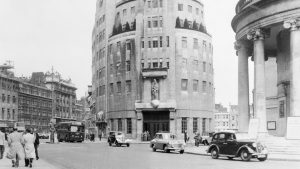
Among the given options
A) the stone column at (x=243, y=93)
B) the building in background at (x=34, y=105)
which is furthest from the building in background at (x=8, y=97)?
the stone column at (x=243, y=93)

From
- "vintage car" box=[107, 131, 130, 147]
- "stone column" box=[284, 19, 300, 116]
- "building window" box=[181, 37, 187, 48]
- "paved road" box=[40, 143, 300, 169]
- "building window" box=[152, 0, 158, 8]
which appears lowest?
"vintage car" box=[107, 131, 130, 147]

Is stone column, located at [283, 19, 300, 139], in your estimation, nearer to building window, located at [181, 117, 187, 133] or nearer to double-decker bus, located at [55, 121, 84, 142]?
double-decker bus, located at [55, 121, 84, 142]

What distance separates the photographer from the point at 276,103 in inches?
1389

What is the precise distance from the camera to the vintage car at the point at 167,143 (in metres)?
34.8

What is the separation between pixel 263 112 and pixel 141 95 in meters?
41.1

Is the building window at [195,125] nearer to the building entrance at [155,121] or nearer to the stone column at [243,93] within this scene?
the building entrance at [155,121]

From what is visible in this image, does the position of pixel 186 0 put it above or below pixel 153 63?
above

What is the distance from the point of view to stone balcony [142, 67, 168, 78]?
69688 mm

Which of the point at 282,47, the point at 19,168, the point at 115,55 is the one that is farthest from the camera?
the point at 115,55

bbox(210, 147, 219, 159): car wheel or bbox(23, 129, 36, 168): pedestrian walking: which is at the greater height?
bbox(23, 129, 36, 168): pedestrian walking

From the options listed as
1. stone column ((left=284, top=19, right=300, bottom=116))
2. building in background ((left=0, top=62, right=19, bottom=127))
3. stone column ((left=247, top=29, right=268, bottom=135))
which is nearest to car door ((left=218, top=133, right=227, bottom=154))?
stone column ((left=247, top=29, right=268, bottom=135))

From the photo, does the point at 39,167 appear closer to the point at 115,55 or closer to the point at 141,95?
the point at 141,95

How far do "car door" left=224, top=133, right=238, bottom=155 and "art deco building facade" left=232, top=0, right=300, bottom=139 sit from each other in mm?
4247

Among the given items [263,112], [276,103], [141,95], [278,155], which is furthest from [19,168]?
[141,95]
